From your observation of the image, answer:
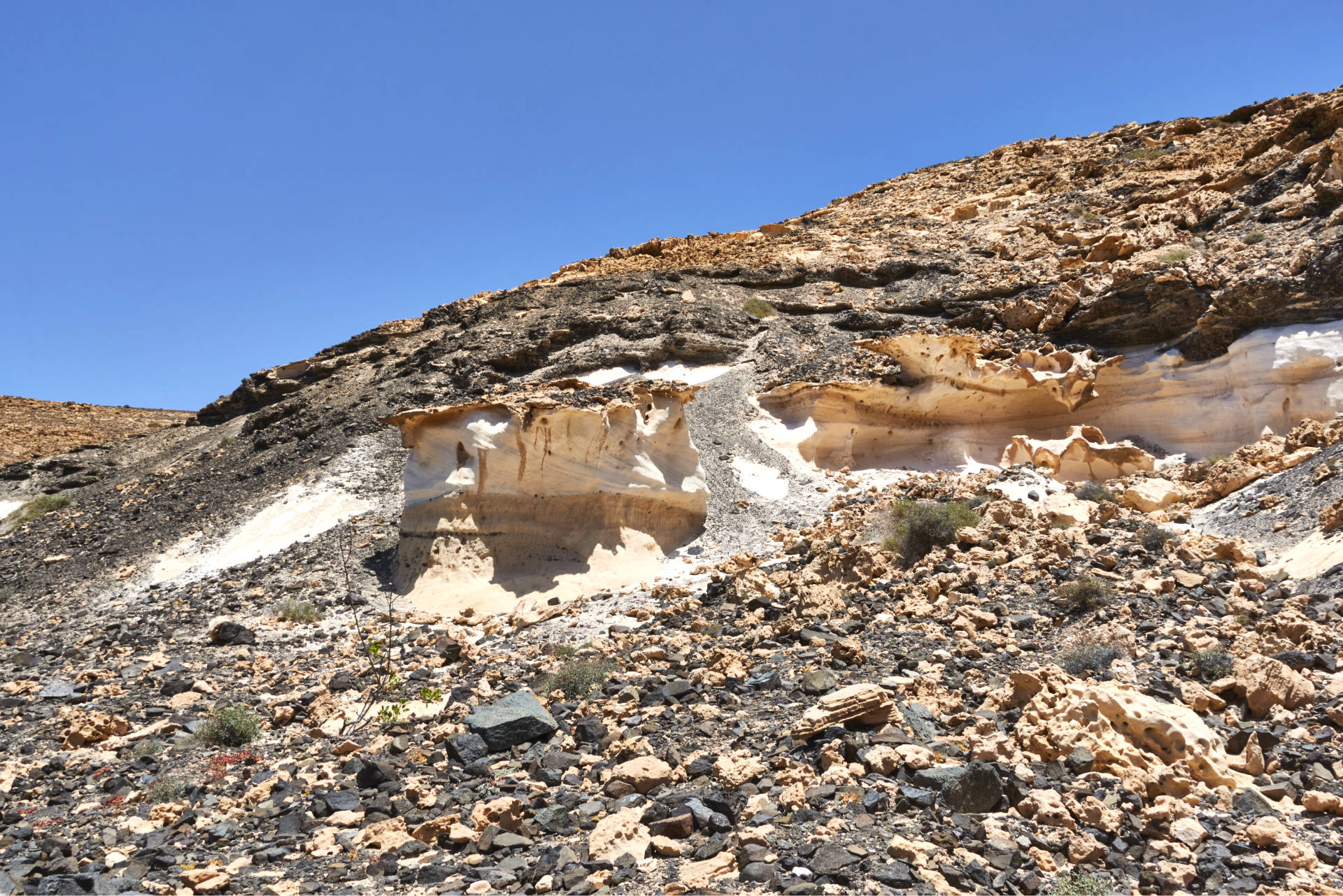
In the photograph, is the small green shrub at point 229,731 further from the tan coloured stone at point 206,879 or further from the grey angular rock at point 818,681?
the grey angular rock at point 818,681

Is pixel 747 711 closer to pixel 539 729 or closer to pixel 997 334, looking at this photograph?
pixel 539 729

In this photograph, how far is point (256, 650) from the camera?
9305 millimetres

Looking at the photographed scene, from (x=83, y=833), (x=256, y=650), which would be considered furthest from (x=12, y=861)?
(x=256, y=650)

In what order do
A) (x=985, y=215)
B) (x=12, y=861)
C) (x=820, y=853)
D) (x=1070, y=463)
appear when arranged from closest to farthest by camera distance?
(x=820, y=853)
(x=12, y=861)
(x=1070, y=463)
(x=985, y=215)

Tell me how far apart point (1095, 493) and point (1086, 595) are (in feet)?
16.9

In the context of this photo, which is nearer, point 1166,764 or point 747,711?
point 1166,764

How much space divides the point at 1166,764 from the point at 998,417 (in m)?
11.5

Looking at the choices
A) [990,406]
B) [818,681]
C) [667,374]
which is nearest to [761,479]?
[667,374]

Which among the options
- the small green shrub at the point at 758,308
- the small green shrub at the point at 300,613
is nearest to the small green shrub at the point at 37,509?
the small green shrub at the point at 300,613

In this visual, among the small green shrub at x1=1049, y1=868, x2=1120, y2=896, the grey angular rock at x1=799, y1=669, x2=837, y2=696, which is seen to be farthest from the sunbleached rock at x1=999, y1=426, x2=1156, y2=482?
the small green shrub at x1=1049, y1=868, x2=1120, y2=896

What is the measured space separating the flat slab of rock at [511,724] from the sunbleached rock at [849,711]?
1.90 metres

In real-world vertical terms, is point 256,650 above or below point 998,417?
below

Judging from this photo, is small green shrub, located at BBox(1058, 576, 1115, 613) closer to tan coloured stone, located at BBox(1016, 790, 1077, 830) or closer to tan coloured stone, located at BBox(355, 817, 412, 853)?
tan coloured stone, located at BBox(1016, 790, 1077, 830)

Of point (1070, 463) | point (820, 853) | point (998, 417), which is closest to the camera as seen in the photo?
point (820, 853)
